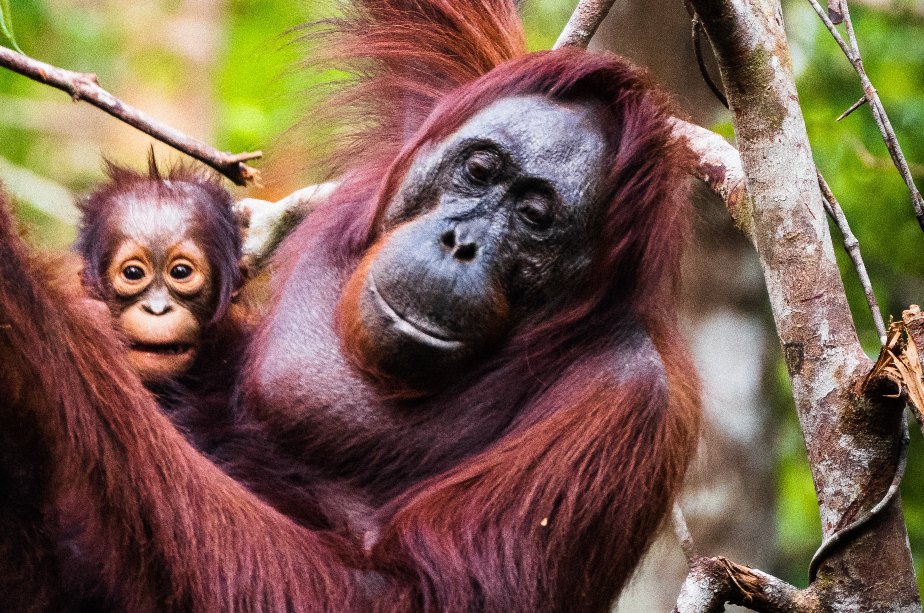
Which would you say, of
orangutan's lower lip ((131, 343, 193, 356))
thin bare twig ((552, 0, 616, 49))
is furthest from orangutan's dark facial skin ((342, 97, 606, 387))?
orangutan's lower lip ((131, 343, 193, 356))

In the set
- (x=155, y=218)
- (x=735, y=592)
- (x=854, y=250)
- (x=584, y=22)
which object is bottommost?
(x=735, y=592)

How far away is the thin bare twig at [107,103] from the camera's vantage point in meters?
3.22

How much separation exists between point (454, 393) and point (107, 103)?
4.50 feet

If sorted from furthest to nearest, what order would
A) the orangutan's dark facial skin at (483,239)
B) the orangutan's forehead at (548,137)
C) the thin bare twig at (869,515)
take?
1. the orangutan's forehead at (548,137)
2. the orangutan's dark facial skin at (483,239)
3. the thin bare twig at (869,515)

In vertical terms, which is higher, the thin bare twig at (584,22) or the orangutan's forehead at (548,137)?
the thin bare twig at (584,22)

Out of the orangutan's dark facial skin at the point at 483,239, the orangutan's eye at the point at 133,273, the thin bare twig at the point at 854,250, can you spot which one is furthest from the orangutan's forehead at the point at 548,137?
the orangutan's eye at the point at 133,273

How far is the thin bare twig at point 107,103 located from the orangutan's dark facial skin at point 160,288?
1.13 feet

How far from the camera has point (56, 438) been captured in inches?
104

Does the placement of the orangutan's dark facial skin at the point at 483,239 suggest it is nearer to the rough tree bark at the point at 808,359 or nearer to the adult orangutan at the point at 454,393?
the adult orangutan at the point at 454,393

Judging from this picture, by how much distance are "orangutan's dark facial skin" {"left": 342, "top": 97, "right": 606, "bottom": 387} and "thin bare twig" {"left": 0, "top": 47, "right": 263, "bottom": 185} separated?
70 cm

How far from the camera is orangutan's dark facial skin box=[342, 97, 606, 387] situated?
3195 mm

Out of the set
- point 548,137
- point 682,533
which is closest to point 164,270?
point 548,137

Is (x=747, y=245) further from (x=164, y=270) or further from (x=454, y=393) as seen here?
(x=164, y=270)

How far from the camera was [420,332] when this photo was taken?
3.20m
